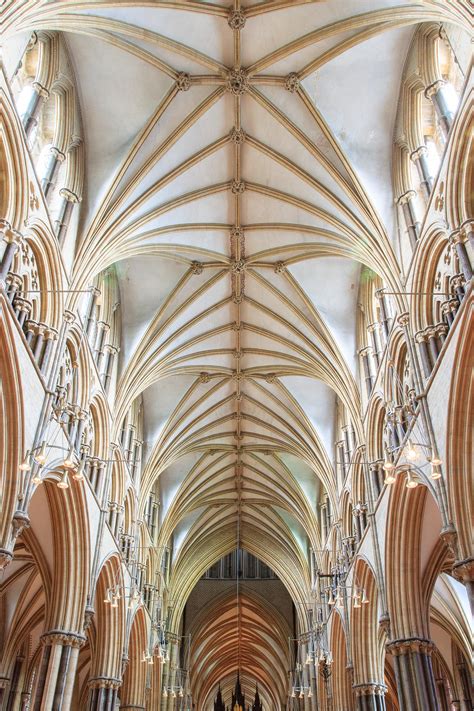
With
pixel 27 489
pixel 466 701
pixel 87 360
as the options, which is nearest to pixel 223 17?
pixel 87 360

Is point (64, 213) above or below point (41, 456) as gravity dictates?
above

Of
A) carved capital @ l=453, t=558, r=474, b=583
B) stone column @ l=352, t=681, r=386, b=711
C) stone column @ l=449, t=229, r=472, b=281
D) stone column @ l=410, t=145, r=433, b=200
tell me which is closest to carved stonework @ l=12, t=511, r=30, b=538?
carved capital @ l=453, t=558, r=474, b=583

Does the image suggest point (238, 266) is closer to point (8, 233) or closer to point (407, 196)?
point (407, 196)

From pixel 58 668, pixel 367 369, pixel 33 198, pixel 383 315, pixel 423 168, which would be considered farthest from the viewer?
pixel 367 369

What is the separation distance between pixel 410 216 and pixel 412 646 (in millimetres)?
9194

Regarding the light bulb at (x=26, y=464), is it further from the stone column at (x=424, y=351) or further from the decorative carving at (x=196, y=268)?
the decorative carving at (x=196, y=268)

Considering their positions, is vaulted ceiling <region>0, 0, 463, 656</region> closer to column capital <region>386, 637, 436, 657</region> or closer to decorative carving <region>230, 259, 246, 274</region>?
decorative carving <region>230, 259, 246, 274</region>

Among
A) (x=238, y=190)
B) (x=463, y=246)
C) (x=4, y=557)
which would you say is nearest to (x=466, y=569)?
(x=463, y=246)

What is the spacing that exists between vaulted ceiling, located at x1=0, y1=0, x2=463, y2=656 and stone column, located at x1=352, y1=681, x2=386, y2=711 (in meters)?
6.57

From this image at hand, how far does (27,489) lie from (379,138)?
11060mm

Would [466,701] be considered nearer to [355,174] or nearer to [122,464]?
[122,464]

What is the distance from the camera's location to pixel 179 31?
13.9 meters

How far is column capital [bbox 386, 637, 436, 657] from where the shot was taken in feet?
46.2

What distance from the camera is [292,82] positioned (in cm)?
1480
